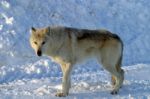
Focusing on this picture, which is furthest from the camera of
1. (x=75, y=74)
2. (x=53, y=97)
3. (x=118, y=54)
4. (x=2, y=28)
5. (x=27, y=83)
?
(x=2, y=28)

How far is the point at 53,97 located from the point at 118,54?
5.67 ft

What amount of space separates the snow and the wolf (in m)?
0.43

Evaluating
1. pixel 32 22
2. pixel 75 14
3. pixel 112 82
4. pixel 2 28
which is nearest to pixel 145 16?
pixel 75 14

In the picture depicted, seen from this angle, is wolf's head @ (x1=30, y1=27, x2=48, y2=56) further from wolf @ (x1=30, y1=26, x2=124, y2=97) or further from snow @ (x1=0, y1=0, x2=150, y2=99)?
snow @ (x1=0, y1=0, x2=150, y2=99)

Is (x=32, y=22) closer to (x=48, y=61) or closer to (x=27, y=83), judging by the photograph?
(x=48, y=61)

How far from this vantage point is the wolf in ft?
29.1

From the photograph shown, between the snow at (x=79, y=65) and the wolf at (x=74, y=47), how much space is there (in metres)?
0.43

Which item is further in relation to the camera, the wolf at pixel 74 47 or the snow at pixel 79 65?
the snow at pixel 79 65

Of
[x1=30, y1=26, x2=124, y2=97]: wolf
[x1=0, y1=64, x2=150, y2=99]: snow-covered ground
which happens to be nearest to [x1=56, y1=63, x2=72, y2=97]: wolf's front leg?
[x1=30, y1=26, x2=124, y2=97]: wolf

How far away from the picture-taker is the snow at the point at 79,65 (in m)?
9.36

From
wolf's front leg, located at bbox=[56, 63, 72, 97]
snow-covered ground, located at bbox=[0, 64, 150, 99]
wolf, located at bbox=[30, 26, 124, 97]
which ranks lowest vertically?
snow-covered ground, located at bbox=[0, 64, 150, 99]

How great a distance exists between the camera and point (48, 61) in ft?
39.0

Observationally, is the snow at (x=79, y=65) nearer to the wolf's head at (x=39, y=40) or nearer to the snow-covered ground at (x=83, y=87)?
the snow-covered ground at (x=83, y=87)

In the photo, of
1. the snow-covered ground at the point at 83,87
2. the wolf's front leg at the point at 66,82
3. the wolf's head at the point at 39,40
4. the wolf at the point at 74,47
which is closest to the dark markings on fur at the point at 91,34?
the wolf at the point at 74,47
